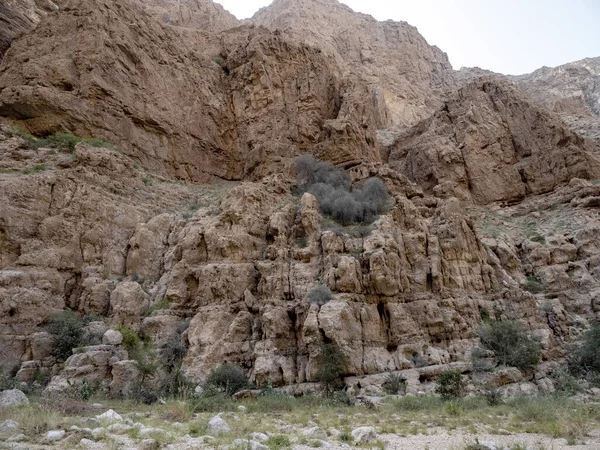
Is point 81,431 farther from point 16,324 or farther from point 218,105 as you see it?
point 218,105

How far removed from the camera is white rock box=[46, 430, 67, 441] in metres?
6.88

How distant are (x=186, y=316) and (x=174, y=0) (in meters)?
55.4

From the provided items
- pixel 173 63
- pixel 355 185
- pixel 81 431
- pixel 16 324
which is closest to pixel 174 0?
pixel 173 63

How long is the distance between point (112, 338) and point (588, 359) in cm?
2044

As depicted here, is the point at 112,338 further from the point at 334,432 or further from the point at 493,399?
the point at 493,399

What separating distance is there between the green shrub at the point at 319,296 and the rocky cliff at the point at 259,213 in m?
0.31

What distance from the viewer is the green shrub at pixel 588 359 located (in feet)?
59.6

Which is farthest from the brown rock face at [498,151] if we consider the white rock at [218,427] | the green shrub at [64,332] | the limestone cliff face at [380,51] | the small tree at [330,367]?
the white rock at [218,427]

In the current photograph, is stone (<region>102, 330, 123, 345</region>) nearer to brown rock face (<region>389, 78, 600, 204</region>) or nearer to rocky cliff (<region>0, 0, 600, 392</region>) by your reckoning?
rocky cliff (<region>0, 0, 600, 392</region>)

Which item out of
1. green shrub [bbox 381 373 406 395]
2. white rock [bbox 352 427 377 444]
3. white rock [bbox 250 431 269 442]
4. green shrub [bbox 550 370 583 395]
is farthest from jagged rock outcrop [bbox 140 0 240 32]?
white rock [bbox 352 427 377 444]

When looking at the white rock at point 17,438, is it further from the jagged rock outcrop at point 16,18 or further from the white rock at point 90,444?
the jagged rock outcrop at point 16,18

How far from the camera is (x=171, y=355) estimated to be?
17.3 metres

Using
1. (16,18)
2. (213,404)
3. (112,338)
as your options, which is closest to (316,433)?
(213,404)

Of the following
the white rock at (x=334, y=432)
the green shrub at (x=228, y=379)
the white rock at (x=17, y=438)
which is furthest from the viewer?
the green shrub at (x=228, y=379)
